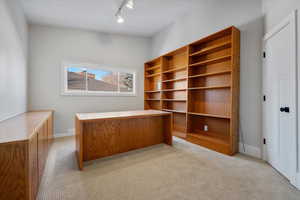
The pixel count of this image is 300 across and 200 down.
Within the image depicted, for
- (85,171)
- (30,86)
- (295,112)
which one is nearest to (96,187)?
(85,171)

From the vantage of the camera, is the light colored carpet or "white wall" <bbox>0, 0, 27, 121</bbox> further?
"white wall" <bbox>0, 0, 27, 121</bbox>

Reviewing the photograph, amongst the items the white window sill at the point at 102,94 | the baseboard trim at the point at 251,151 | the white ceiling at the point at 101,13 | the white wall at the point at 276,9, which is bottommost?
the baseboard trim at the point at 251,151

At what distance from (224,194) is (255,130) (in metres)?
1.49

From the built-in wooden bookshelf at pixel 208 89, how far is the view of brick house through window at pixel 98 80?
1.34 meters

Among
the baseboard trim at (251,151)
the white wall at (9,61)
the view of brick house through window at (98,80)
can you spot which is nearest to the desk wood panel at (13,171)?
the white wall at (9,61)

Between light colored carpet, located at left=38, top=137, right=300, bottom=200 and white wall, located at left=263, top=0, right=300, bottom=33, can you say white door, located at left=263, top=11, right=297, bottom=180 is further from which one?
light colored carpet, located at left=38, top=137, right=300, bottom=200

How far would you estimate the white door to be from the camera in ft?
5.93

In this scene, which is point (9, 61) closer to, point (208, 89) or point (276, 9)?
point (208, 89)

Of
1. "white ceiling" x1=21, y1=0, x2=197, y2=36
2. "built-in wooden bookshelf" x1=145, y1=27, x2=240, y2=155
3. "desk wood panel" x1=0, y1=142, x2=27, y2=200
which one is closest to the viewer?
"desk wood panel" x1=0, y1=142, x2=27, y2=200

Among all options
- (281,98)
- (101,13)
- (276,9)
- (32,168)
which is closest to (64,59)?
(101,13)

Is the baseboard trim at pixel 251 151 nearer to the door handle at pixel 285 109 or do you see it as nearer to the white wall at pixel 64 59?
the door handle at pixel 285 109

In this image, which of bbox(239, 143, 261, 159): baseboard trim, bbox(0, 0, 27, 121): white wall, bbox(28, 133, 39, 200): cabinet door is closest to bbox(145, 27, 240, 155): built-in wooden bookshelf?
bbox(239, 143, 261, 159): baseboard trim

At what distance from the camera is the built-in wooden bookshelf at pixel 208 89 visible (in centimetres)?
270

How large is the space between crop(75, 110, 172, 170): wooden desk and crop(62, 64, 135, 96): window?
2.01 meters
